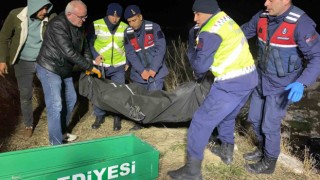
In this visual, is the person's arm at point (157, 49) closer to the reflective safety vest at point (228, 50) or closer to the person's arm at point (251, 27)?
the person's arm at point (251, 27)

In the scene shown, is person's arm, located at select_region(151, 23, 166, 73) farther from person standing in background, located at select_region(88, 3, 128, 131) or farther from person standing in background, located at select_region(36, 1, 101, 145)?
person standing in background, located at select_region(36, 1, 101, 145)

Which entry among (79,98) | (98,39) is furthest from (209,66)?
(79,98)

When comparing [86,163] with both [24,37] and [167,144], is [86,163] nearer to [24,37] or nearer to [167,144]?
[167,144]

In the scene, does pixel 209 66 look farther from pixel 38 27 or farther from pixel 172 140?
pixel 38 27

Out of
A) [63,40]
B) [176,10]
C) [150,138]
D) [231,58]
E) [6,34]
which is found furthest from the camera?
[176,10]

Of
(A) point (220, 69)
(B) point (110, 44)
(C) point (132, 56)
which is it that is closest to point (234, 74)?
(A) point (220, 69)

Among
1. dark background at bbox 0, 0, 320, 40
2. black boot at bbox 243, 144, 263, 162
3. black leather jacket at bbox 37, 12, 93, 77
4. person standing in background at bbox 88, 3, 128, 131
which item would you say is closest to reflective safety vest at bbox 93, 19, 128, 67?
person standing in background at bbox 88, 3, 128, 131

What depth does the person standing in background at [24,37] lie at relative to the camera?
382cm

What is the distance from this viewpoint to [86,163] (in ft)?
8.93

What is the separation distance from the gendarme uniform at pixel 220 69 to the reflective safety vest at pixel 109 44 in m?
1.63

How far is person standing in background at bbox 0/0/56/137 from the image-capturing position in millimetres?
3822

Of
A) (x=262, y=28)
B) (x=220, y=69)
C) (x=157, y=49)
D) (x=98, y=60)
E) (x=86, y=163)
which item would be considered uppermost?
(x=262, y=28)

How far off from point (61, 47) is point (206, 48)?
5.00ft

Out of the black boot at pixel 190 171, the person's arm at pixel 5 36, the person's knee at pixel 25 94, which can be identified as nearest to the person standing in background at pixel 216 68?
the black boot at pixel 190 171
